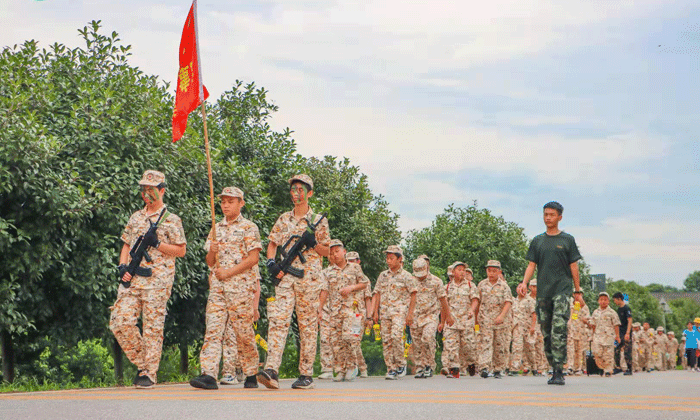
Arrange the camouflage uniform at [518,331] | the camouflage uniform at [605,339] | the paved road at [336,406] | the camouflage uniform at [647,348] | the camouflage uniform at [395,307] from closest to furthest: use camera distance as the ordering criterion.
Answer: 1. the paved road at [336,406]
2. the camouflage uniform at [395,307]
3. the camouflage uniform at [518,331]
4. the camouflage uniform at [605,339]
5. the camouflage uniform at [647,348]

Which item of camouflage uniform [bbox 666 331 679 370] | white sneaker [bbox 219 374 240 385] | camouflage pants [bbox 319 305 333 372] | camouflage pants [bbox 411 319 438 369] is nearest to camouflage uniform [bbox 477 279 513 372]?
camouflage pants [bbox 411 319 438 369]

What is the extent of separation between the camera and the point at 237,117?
77.7 feet

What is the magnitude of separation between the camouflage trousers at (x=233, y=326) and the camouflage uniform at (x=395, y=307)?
19.4 feet

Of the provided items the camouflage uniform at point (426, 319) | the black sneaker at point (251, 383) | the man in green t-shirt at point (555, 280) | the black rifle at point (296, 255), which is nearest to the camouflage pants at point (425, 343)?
the camouflage uniform at point (426, 319)

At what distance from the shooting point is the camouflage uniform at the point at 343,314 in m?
14.7

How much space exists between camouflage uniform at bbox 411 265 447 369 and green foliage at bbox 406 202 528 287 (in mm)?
29887

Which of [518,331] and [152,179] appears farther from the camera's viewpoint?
[518,331]

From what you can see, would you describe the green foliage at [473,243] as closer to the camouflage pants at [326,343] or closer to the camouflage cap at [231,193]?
the camouflage pants at [326,343]

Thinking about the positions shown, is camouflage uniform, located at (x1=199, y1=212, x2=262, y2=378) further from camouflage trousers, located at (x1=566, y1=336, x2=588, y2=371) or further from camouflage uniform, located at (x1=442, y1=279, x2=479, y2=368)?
camouflage trousers, located at (x1=566, y1=336, x2=588, y2=371)

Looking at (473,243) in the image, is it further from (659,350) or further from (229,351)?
(229,351)

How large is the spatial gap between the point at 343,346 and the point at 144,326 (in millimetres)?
5000

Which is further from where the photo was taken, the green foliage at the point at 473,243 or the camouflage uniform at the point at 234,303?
the green foliage at the point at 473,243

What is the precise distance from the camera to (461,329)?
58.2ft

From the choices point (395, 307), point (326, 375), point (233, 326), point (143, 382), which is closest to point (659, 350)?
point (395, 307)
